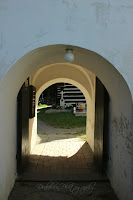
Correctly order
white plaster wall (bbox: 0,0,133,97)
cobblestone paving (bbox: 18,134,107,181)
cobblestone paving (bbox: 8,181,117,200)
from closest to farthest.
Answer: white plaster wall (bbox: 0,0,133,97)
cobblestone paving (bbox: 8,181,117,200)
cobblestone paving (bbox: 18,134,107,181)

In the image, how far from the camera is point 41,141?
8227 millimetres

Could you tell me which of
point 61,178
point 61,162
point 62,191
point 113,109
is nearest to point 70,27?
point 113,109

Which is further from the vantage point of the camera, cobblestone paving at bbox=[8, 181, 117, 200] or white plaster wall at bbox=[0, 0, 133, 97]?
cobblestone paving at bbox=[8, 181, 117, 200]

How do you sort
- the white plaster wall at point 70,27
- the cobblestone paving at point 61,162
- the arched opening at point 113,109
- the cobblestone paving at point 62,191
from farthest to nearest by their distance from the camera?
1. the cobblestone paving at point 61,162
2. the cobblestone paving at point 62,191
3. the arched opening at point 113,109
4. the white plaster wall at point 70,27

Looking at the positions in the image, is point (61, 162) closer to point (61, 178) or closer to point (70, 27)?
point (61, 178)

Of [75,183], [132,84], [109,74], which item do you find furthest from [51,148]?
[132,84]

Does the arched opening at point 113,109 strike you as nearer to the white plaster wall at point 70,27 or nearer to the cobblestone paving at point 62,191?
the white plaster wall at point 70,27

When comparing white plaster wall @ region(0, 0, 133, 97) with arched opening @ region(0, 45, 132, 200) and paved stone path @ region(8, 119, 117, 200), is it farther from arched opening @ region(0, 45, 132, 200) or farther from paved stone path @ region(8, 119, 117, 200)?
paved stone path @ region(8, 119, 117, 200)

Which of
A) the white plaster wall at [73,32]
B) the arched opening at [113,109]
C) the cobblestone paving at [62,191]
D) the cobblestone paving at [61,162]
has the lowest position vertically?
the cobblestone paving at [62,191]

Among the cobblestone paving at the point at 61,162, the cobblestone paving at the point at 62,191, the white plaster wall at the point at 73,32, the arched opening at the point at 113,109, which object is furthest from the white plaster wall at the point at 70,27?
the cobblestone paving at the point at 61,162

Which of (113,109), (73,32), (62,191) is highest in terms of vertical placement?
(73,32)

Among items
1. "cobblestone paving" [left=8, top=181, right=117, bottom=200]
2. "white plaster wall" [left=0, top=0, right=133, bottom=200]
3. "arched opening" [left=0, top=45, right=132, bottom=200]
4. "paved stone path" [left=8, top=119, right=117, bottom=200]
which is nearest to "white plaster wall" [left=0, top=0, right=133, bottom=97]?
"white plaster wall" [left=0, top=0, right=133, bottom=200]

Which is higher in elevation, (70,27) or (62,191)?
(70,27)

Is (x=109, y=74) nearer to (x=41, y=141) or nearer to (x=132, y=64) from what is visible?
(x=132, y=64)
